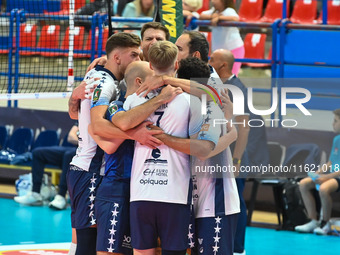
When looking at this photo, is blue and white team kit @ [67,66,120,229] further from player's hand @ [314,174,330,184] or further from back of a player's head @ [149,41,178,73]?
player's hand @ [314,174,330,184]

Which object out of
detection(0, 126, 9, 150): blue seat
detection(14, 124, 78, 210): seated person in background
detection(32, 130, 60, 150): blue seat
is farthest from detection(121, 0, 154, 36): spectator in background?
detection(0, 126, 9, 150): blue seat

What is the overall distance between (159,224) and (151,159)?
0.41 meters

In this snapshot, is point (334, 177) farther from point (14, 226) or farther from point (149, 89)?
point (149, 89)

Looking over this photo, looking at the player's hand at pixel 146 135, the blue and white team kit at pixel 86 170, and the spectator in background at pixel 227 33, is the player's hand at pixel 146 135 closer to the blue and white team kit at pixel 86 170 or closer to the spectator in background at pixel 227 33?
the blue and white team kit at pixel 86 170

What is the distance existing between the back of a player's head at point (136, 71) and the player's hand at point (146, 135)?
0.36 metres

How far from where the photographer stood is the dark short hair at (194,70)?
477cm

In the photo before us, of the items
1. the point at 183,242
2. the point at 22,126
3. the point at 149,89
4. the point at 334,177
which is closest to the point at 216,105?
the point at 149,89

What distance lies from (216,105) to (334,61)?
616cm

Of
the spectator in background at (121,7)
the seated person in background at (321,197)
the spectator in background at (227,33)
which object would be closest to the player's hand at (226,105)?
the seated person in background at (321,197)

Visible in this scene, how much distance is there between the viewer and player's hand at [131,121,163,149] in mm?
4547

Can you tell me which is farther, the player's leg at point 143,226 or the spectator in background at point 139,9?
the spectator in background at point 139,9

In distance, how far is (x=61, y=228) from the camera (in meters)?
8.80

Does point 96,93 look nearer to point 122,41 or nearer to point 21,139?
point 122,41

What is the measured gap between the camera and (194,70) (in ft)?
15.6
